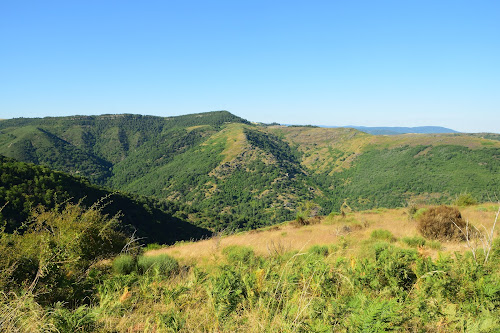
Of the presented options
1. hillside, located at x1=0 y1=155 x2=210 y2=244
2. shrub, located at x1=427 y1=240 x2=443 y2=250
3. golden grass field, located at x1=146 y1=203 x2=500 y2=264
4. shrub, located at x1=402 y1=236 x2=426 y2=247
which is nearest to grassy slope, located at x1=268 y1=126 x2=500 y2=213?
golden grass field, located at x1=146 y1=203 x2=500 y2=264

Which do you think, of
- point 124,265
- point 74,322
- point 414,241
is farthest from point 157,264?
point 414,241

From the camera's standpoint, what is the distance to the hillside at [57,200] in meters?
29.5

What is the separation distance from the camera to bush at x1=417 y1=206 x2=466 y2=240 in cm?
863

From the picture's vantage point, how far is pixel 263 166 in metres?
122

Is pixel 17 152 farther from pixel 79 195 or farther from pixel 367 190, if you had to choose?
pixel 367 190

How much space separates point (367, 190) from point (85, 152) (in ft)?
539

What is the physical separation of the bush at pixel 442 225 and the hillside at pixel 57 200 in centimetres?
1716

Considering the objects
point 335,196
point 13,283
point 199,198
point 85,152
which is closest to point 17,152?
point 85,152

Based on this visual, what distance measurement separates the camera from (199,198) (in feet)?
341

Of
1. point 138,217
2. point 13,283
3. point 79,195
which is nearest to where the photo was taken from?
point 13,283

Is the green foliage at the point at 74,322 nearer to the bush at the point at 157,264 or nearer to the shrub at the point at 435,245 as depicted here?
the bush at the point at 157,264

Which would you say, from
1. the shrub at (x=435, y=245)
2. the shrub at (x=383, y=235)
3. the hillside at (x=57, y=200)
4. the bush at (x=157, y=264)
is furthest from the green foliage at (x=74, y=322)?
the hillside at (x=57, y=200)

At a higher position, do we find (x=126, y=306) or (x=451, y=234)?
(x=126, y=306)

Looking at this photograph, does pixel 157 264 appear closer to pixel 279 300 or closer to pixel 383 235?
pixel 279 300
